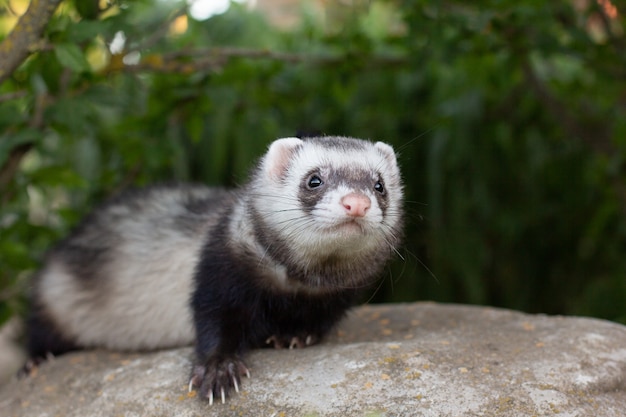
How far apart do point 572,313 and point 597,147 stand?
172 centimetres

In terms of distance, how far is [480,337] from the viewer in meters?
4.61

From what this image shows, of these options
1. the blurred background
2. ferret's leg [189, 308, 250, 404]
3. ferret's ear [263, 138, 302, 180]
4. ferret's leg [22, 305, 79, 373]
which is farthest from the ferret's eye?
ferret's leg [22, 305, 79, 373]

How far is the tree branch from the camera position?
4367mm

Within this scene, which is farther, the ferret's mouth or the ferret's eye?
the ferret's eye

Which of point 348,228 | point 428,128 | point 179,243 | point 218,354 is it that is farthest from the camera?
point 428,128

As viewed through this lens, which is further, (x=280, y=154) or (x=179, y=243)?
(x=179, y=243)

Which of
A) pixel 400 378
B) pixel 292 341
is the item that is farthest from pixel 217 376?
pixel 400 378

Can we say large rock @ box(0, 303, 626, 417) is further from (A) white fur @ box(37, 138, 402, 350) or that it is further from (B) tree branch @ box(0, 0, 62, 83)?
(B) tree branch @ box(0, 0, 62, 83)

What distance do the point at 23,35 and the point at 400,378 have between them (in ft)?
9.50

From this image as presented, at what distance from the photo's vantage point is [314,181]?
13.9 feet

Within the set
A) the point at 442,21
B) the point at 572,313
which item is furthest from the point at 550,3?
the point at 572,313

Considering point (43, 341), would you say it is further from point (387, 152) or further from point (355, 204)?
point (355, 204)

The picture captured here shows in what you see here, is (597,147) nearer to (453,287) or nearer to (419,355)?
(453,287)

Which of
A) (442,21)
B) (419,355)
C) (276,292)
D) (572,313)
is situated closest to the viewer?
(419,355)
